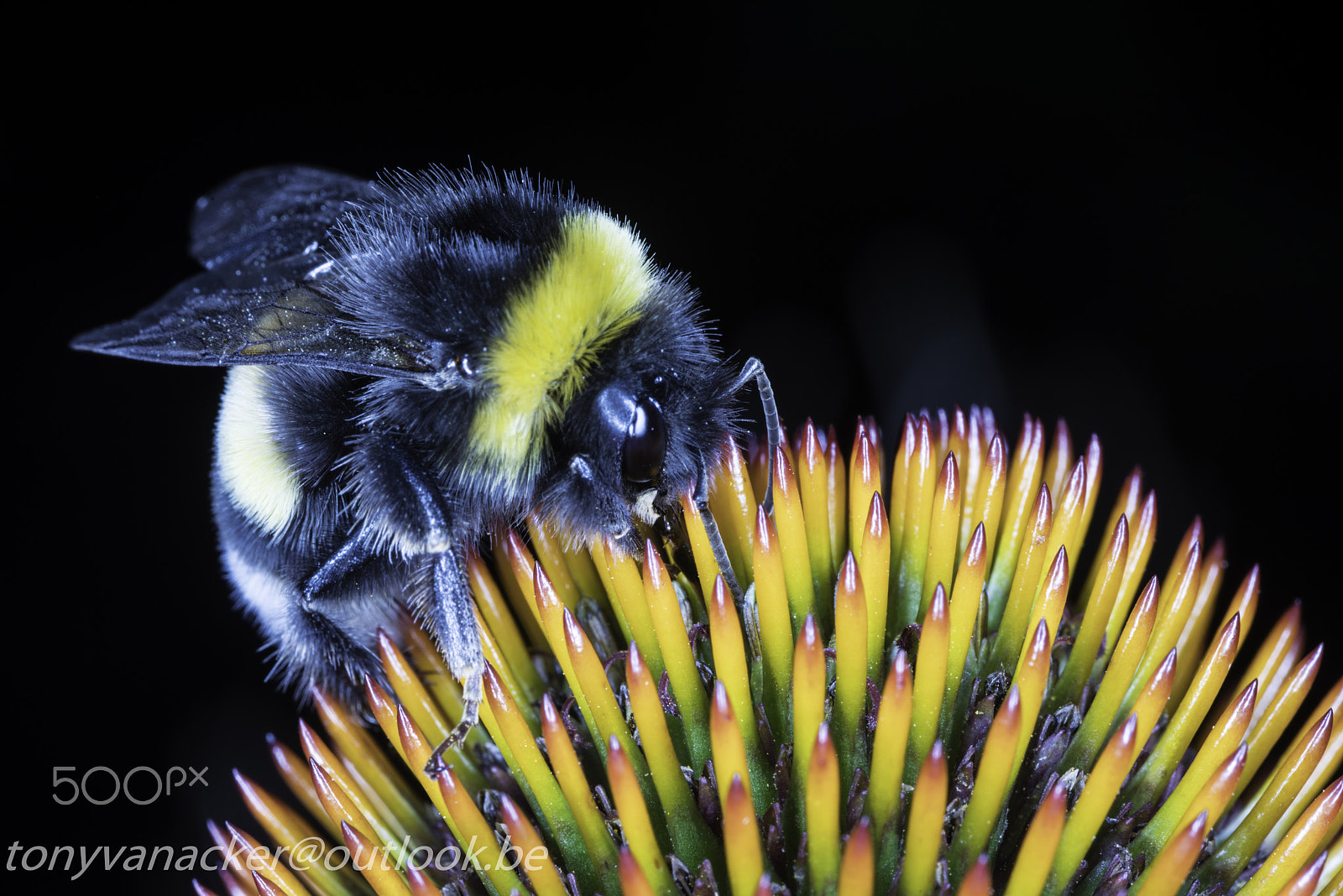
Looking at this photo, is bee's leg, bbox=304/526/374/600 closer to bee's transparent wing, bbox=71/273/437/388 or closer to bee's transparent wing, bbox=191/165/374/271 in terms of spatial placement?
bee's transparent wing, bbox=71/273/437/388

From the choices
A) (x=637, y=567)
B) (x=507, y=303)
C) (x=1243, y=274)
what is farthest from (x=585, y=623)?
(x=1243, y=274)

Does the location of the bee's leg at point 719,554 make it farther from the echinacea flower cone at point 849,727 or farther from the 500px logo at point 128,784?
the 500px logo at point 128,784

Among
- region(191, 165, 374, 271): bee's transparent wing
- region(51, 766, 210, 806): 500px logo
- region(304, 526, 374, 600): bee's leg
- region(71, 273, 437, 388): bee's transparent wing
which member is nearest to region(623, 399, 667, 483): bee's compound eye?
region(71, 273, 437, 388): bee's transparent wing

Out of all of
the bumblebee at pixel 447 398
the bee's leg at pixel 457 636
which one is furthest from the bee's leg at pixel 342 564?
the bee's leg at pixel 457 636

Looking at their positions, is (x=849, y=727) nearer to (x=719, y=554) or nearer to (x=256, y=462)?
(x=719, y=554)

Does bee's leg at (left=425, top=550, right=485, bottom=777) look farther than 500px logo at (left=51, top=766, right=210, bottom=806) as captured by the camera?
No

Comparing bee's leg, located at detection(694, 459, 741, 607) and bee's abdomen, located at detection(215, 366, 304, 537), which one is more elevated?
bee's leg, located at detection(694, 459, 741, 607)

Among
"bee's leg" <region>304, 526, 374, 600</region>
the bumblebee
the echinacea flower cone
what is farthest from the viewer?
"bee's leg" <region>304, 526, 374, 600</region>

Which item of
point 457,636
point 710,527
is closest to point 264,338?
point 457,636
